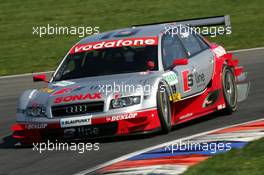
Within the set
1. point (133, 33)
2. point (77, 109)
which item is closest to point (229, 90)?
point (133, 33)

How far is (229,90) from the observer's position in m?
12.3

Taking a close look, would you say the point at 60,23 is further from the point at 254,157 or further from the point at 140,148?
the point at 254,157

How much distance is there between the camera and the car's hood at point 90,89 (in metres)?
10.1

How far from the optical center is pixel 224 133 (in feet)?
32.6

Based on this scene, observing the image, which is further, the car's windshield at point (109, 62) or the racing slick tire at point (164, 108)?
the car's windshield at point (109, 62)

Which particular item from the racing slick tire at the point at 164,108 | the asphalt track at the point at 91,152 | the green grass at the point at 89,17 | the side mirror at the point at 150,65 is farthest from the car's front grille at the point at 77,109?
the green grass at the point at 89,17

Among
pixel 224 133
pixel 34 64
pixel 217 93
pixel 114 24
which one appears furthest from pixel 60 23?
pixel 224 133

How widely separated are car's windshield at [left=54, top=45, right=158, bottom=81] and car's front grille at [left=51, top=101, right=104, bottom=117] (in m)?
1.05

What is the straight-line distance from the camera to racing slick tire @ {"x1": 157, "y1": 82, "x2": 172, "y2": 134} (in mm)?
10219

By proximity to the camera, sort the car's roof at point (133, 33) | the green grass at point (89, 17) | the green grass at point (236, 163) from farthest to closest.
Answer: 1. the green grass at point (89, 17)
2. the car's roof at point (133, 33)
3. the green grass at point (236, 163)

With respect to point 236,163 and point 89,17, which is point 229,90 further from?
point 89,17

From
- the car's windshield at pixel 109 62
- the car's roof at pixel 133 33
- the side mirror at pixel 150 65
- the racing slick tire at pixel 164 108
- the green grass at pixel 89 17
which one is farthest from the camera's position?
the green grass at pixel 89 17

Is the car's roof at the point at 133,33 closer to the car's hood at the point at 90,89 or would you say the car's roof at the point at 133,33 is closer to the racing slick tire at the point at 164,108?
the car's hood at the point at 90,89

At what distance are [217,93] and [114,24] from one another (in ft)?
47.2
